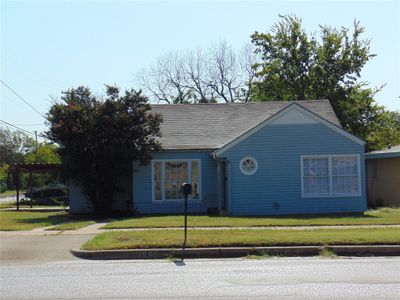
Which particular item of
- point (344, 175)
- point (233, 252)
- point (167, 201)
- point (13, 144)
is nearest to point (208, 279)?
point (233, 252)

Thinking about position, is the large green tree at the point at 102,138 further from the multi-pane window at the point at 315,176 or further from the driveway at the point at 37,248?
the driveway at the point at 37,248

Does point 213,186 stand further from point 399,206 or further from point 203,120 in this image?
point 399,206

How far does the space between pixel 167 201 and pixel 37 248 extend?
1129cm

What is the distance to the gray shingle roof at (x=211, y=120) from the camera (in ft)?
84.4

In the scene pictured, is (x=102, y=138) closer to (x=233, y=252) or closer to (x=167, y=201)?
(x=167, y=201)

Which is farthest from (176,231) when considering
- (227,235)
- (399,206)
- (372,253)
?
(399,206)

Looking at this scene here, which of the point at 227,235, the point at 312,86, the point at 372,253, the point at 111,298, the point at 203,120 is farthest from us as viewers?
the point at 312,86

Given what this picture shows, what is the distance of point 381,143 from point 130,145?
85.9 feet

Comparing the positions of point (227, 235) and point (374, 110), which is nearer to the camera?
point (227, 235)

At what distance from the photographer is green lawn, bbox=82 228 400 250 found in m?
13.2

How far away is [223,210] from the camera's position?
79.9 ft

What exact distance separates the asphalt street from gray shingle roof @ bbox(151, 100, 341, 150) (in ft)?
44.5

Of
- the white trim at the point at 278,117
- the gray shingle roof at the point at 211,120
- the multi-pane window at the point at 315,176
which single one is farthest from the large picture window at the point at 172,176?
the multi-pane window at the point at 315,176

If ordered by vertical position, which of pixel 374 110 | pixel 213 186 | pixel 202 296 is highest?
pixel 374 110
